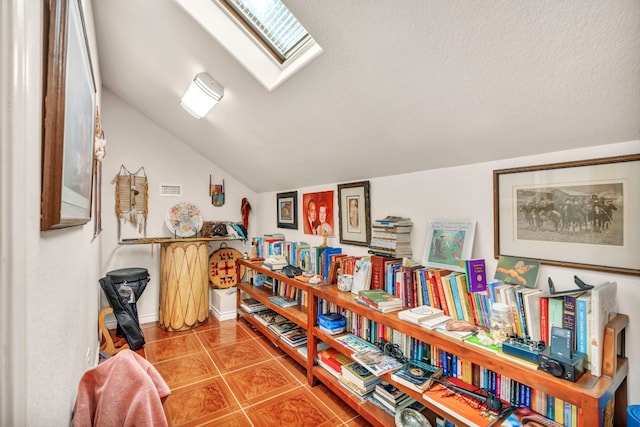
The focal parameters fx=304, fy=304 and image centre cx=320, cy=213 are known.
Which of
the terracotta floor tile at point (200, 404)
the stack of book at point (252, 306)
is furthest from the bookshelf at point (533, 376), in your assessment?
the stack of book at point (252, 306)

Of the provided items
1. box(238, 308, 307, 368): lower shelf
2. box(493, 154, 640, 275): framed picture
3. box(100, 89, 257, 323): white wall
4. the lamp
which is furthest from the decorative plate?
box(493, 154, 640, 275): framed picture

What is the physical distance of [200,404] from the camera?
2053 mm

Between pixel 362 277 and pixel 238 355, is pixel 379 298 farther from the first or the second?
pixel 238 355

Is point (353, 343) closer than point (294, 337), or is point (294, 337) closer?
point (353, 343)

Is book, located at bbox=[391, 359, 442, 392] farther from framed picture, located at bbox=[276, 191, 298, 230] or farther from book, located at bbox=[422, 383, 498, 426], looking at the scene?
framed picture, located at bbox=[276, 191, 298, 230]

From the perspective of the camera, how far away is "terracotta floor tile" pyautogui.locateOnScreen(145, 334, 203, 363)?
107 inches

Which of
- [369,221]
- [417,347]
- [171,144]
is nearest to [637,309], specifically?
[417,347]

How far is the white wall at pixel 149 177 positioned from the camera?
11.0ft

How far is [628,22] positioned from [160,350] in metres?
3.61

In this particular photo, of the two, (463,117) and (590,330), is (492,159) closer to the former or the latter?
(463,117)

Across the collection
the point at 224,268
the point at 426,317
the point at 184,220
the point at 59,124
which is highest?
the point at 59,124

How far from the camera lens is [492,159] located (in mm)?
1619

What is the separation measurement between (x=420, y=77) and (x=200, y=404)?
239cm

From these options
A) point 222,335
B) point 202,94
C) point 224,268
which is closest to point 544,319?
point 202,94
